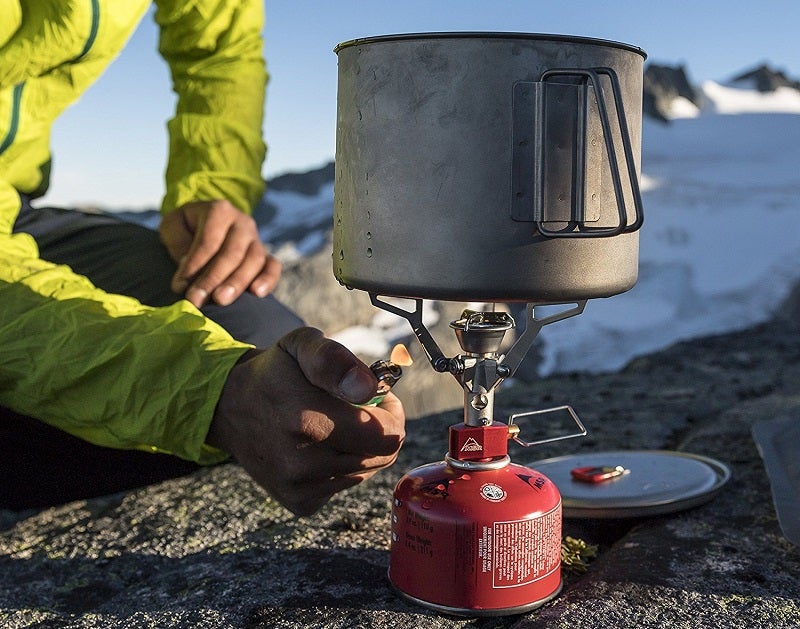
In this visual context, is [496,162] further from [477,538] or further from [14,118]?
[14,118]

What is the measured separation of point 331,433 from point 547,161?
0.43 m

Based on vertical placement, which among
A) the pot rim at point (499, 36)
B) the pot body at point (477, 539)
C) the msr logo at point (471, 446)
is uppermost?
the pot rim at point (499, 36)

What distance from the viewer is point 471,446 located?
3.65 ft

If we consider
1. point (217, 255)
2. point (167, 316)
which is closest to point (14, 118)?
point (217, 255)

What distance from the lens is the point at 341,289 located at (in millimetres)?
3623

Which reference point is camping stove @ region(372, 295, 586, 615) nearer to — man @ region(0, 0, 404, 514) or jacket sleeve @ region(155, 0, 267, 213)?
man @ region(0, 0, 404, 514)

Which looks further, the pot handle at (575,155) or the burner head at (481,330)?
the burner head at (481,330)

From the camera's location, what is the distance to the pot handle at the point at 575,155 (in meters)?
0.94

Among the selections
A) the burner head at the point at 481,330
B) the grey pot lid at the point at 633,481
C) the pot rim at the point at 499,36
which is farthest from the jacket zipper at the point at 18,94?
the grey pot lid at the point at 633,481

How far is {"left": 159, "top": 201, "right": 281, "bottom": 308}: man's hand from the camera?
1.72 metres

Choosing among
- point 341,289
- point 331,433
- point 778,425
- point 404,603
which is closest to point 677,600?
point 404,603

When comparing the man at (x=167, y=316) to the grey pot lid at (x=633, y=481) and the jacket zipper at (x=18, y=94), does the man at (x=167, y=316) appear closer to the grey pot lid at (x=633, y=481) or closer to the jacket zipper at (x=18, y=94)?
the jacket zipper at (x=18, y=94)

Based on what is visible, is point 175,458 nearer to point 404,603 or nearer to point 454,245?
point 404,603

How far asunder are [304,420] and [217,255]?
733 millimetres
